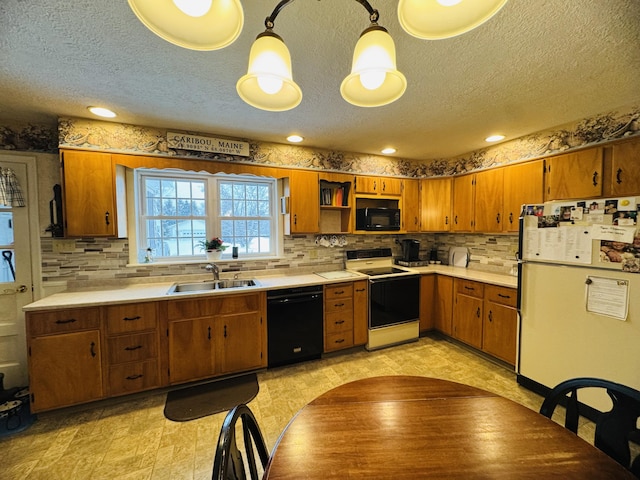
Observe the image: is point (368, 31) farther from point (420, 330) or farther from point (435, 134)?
point (420, 330)

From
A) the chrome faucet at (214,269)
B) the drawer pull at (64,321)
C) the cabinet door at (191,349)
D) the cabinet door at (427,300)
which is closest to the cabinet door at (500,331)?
the cabinet door at (427,300)

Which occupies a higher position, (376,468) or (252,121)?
(252,121)

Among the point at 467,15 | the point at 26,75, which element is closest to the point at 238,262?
the point at 26,75

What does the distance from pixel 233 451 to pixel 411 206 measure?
11.9 feet

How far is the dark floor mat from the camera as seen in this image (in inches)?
83.1

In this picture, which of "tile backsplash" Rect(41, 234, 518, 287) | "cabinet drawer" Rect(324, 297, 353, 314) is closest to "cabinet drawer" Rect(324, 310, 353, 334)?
"cabinet drawer" Rect(324, 297, 353, 314)

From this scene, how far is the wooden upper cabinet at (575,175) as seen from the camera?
2.32 m

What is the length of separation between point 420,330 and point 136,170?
387cm

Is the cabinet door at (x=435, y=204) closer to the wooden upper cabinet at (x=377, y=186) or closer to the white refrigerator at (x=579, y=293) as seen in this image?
the wooden upper cabinet at (x=377, y=186)

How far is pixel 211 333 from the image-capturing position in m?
2.45

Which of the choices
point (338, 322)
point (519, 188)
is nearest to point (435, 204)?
point (519, 188)

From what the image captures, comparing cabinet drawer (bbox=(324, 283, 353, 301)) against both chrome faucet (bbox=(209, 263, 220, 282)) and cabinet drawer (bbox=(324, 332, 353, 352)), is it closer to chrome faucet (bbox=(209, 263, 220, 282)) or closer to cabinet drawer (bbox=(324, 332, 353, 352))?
cabinet drawer (bbox=(324, 332, 353, 352))

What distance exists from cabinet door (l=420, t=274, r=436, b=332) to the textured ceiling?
74.3 inches

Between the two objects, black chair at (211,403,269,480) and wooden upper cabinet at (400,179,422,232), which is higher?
wooden upper cabinet at (400,179,422,232)
